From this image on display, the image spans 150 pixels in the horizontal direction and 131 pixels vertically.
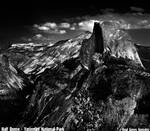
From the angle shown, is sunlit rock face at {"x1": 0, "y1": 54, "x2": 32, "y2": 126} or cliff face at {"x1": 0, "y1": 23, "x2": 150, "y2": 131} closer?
cliff face at {"x1": 0, "y1": 23, "x2": 150, "y2": 131}

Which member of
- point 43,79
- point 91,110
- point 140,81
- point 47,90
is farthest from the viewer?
point 43,79

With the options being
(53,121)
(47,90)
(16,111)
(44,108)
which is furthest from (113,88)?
(16,111)

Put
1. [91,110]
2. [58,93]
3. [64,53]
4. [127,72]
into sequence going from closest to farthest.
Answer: [91,110]
[127,72]
[58,93]
[64,53]

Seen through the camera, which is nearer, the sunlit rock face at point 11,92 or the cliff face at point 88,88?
the cliff face at point 88,88

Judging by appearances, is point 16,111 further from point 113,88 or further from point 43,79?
point 113,88

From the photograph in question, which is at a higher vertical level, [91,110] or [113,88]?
[91,110]

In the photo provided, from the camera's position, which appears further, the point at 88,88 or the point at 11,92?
the point at 11,92

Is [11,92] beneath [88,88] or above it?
beneath

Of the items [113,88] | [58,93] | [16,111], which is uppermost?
[113,88]
